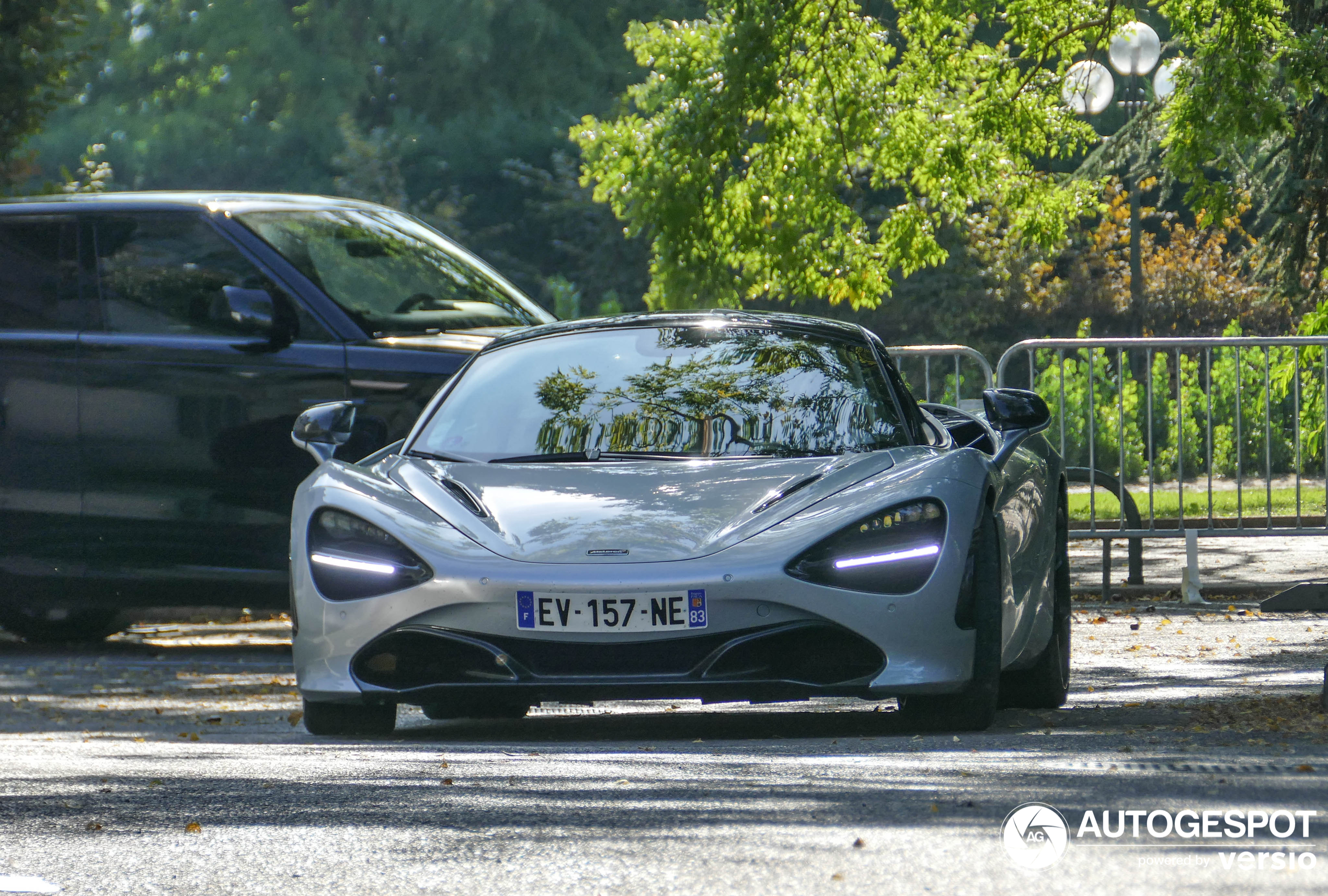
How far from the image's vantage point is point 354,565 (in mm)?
5535

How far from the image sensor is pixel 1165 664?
320 inches

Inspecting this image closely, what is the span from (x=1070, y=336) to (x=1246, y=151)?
39.7 feet

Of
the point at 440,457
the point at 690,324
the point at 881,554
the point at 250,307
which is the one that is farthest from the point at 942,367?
the point at 881,554

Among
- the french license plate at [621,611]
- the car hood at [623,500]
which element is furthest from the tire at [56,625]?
the french license plate at [621,611]

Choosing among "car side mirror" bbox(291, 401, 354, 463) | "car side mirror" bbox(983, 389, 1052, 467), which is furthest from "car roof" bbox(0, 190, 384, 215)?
"car side mirror" bbox(983, 389, 1052, 467)

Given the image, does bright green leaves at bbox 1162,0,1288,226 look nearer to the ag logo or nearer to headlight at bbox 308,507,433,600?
headlight at bbox 308,507,433,600

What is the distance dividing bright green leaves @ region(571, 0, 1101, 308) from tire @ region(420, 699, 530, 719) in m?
8.26

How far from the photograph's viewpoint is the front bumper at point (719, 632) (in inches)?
204

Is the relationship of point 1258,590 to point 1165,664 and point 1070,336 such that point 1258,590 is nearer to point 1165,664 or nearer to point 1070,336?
point 1165,664

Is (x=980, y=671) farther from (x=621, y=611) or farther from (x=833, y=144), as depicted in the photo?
(x=833, y=144)

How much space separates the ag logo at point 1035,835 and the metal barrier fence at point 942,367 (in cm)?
729

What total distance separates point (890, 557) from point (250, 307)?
156 inches

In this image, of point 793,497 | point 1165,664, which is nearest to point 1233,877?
point 793,497

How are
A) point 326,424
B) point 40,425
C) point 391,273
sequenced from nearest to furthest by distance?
1. point 326,424
2. point 40,425
3. point 391,273
